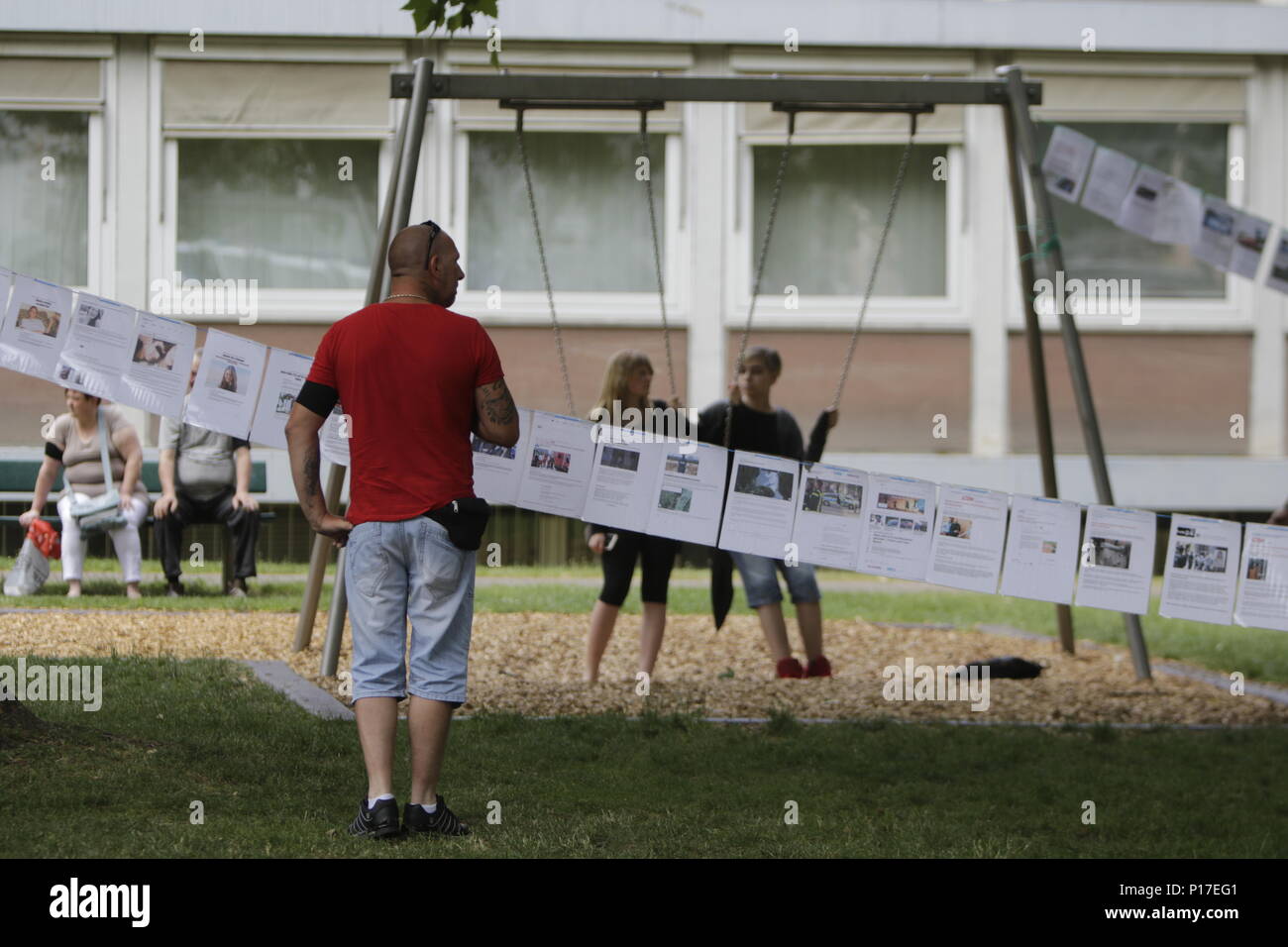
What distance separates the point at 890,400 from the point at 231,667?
32.0 ft

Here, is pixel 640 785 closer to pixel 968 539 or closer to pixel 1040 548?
pixel 968 539

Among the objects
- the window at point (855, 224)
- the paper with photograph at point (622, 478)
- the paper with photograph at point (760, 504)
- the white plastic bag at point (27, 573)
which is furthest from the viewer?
the window at point (855, 224)

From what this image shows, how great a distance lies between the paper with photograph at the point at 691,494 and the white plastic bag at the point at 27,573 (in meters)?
3.64

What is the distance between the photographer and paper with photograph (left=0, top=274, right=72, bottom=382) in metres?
7.15

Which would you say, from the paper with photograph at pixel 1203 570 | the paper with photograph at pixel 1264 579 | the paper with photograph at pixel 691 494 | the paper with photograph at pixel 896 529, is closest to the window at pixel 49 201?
the paper with photograph at pixel 691 494

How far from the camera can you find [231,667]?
8.09 m

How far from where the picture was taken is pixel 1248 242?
9211 mm

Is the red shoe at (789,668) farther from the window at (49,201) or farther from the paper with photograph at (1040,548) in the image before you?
→ the window at (49,201)

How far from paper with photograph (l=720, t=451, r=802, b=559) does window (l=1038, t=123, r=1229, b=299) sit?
33.9 feet

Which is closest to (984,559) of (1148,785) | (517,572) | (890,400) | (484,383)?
(1148,785)

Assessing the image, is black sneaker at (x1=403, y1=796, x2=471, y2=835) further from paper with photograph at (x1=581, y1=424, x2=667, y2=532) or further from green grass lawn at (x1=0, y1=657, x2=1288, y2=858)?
paper with photograph at (x1=581, y1=424, x2=667, y2=532)

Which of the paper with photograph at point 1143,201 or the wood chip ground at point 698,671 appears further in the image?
the paper with photograph at point 1143,201

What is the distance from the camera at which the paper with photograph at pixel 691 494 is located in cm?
764

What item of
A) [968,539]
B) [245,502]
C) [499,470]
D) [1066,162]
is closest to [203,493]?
[245,502]
